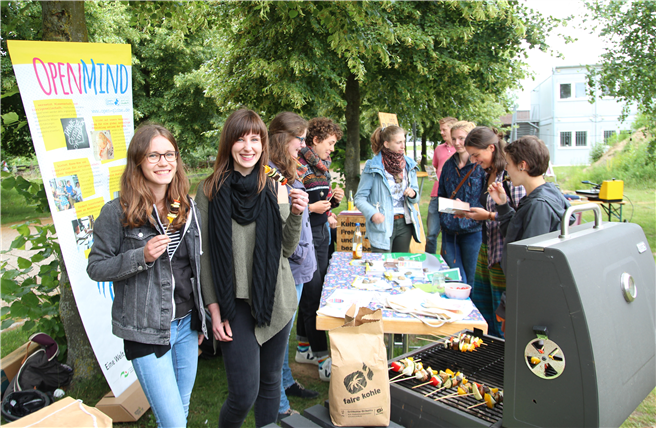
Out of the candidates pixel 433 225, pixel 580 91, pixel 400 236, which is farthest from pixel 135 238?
pixel 580 91

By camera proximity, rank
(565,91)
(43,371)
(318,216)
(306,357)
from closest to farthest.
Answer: (43,371)
(318,216)
(306,357)
(565,91)

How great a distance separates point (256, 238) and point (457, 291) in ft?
4.52

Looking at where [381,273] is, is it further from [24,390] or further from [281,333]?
[24,390]

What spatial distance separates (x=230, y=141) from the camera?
202cm

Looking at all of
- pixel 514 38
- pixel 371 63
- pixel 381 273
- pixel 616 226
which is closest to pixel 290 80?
pixel 371 63

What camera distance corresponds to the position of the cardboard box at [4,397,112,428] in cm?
118

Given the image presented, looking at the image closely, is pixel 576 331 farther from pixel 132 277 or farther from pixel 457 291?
pixel 132 277

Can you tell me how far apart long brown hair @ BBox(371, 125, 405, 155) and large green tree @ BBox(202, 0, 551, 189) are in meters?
2.83

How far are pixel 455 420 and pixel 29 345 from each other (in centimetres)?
317

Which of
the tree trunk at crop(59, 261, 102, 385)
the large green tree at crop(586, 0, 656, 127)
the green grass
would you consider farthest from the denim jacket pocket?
the green grass

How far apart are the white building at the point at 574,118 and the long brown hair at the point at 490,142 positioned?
93.9 ft

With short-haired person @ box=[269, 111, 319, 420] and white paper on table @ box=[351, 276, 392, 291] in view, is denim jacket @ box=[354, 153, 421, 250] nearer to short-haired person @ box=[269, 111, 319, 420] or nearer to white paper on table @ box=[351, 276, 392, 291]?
white paper on table @ box=[351, 276, 392, 291]

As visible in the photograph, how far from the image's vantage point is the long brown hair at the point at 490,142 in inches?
131

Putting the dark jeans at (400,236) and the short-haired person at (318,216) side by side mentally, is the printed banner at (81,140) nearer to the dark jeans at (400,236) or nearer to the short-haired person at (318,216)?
the short-haired person at (318,216)
